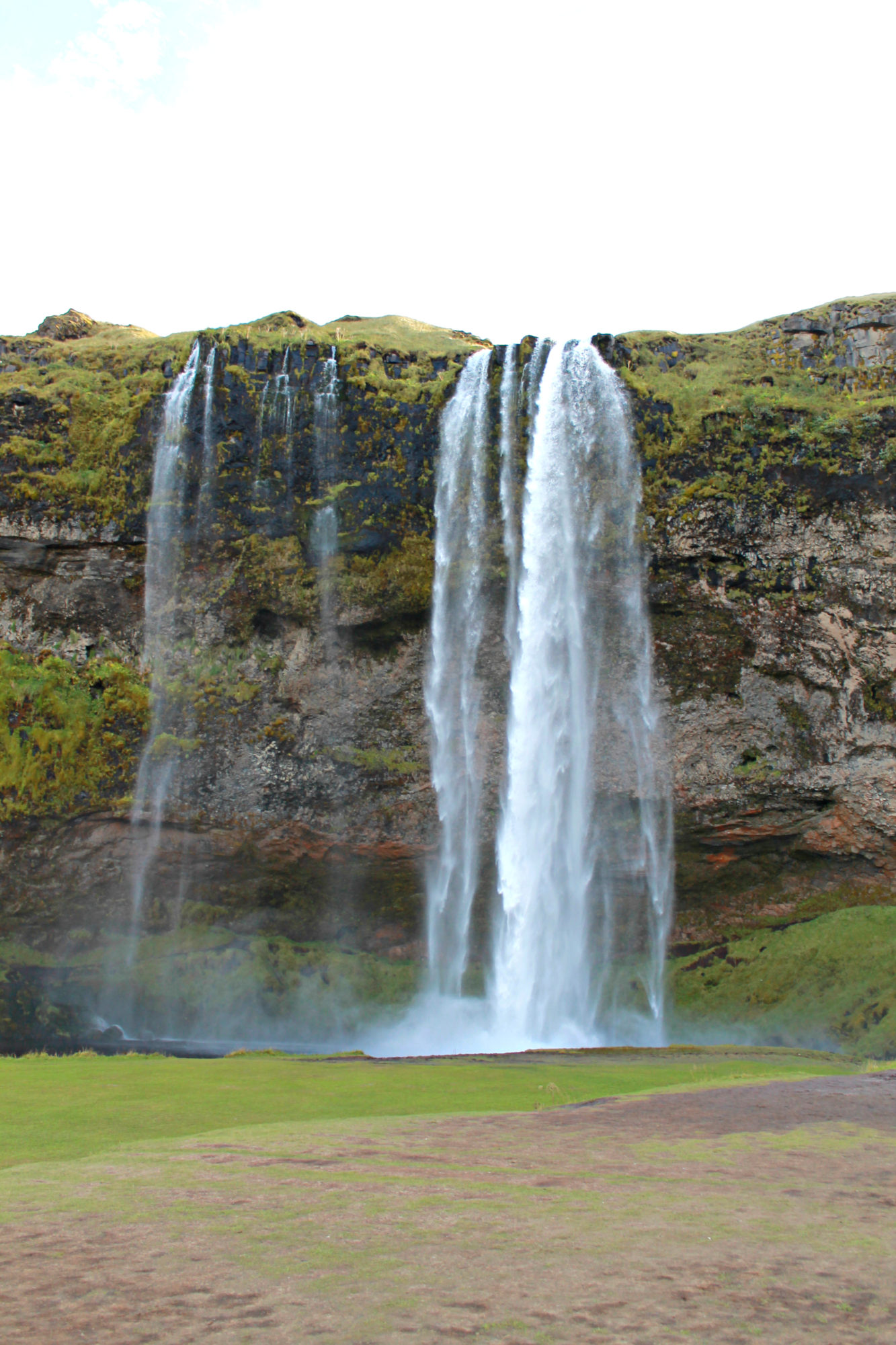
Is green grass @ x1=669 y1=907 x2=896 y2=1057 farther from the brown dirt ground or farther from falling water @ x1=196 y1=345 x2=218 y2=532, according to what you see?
falling water @ x1=196 y1=345 x2=218 y2=532

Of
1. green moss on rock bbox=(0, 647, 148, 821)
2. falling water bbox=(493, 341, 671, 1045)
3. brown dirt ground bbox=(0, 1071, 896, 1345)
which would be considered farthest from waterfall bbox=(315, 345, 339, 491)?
brown dirt ground bbox=(0, 1071, 896, 1345)

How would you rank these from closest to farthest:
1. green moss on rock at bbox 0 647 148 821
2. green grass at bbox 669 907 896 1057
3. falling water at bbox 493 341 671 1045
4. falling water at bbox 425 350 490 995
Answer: green grass at bbox 669 907 896 1057
falling water at bbox 493 341 671 1045
green moss on rock at bbox 0 647 148 821
falling water at bbox 425 350 490 995

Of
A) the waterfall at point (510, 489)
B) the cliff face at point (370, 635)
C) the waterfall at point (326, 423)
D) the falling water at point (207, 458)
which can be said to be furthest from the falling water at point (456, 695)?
the falling water at point (207, 458)

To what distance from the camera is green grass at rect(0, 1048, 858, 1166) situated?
7727 millimetres

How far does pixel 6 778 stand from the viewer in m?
25.6

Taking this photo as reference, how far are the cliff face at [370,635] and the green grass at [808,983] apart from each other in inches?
46.6

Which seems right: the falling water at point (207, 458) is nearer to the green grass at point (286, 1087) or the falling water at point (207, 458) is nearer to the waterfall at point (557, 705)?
the waterfall at point (557, 705)

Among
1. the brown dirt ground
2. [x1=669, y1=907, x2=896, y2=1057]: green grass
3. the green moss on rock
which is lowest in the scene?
[x1=669, y1=907, x2=896, y2=1057]: green grass

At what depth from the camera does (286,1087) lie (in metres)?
10.9

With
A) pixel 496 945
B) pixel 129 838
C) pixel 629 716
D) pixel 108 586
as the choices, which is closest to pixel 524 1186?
pixel 496 945

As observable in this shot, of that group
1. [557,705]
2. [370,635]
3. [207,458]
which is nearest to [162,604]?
[207,458]

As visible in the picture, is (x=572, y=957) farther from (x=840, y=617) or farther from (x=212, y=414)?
(x=212, y=414)

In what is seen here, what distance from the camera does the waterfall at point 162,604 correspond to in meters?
26.2

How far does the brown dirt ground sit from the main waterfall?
18.3m
